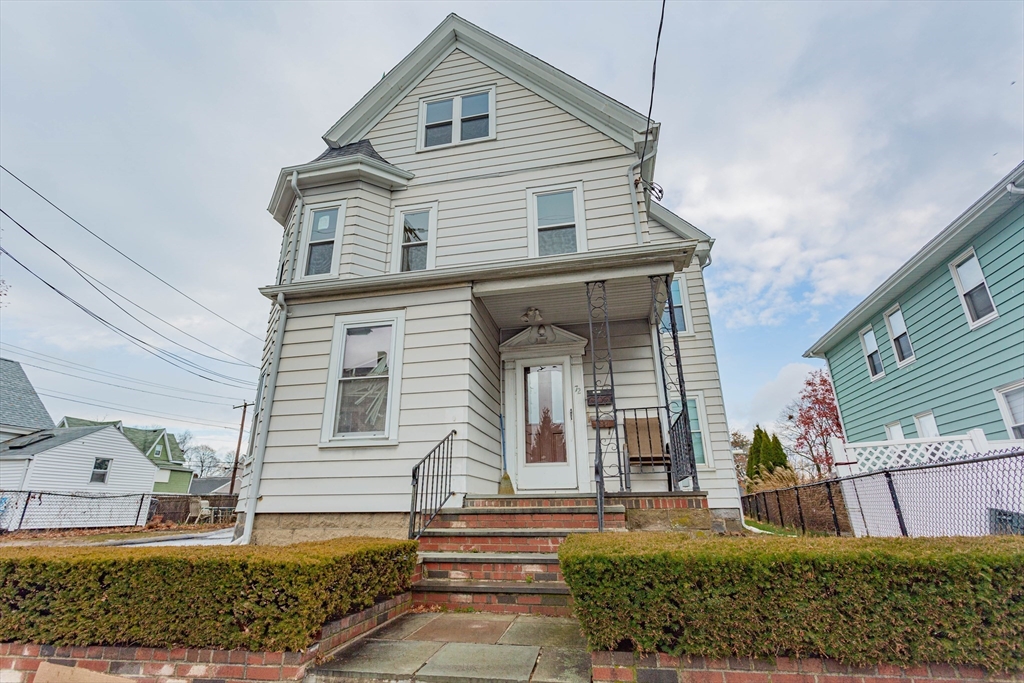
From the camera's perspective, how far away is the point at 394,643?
9.56ft

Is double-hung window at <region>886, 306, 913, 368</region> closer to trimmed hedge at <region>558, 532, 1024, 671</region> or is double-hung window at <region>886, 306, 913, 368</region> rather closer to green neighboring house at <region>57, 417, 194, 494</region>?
trimmed hedge at <region>558, 532, 1024, 671</region>

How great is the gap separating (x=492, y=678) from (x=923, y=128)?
14930mm

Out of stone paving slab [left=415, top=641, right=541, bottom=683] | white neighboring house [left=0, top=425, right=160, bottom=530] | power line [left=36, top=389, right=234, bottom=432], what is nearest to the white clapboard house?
stone paving slab [left=415, top=641, right=541, bottom=683]

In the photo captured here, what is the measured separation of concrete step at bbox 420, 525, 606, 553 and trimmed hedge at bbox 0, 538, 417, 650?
1.64 meters

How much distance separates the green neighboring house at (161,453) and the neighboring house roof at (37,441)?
23.1 ft

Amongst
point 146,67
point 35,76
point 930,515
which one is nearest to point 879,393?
point 930,515

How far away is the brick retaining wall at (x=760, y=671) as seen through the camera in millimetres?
2021

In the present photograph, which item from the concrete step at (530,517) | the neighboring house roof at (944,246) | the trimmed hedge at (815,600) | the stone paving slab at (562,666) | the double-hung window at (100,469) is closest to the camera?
the trimmed hedge at (815,600)

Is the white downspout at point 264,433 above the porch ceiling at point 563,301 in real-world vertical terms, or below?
below

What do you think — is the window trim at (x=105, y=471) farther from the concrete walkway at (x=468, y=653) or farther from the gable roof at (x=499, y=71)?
the concrete walkway at (x=468, y=653)

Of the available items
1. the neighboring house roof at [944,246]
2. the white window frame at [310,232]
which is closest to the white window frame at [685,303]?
the neighboring house roof at [944,246]

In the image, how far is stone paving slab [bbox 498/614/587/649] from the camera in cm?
287

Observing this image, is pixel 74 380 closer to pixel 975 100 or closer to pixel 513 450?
pixel 513 450

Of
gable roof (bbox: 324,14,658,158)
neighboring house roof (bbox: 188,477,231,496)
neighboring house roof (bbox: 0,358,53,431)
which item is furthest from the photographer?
neighboring house roof (bbox: 188,477,231,496)
